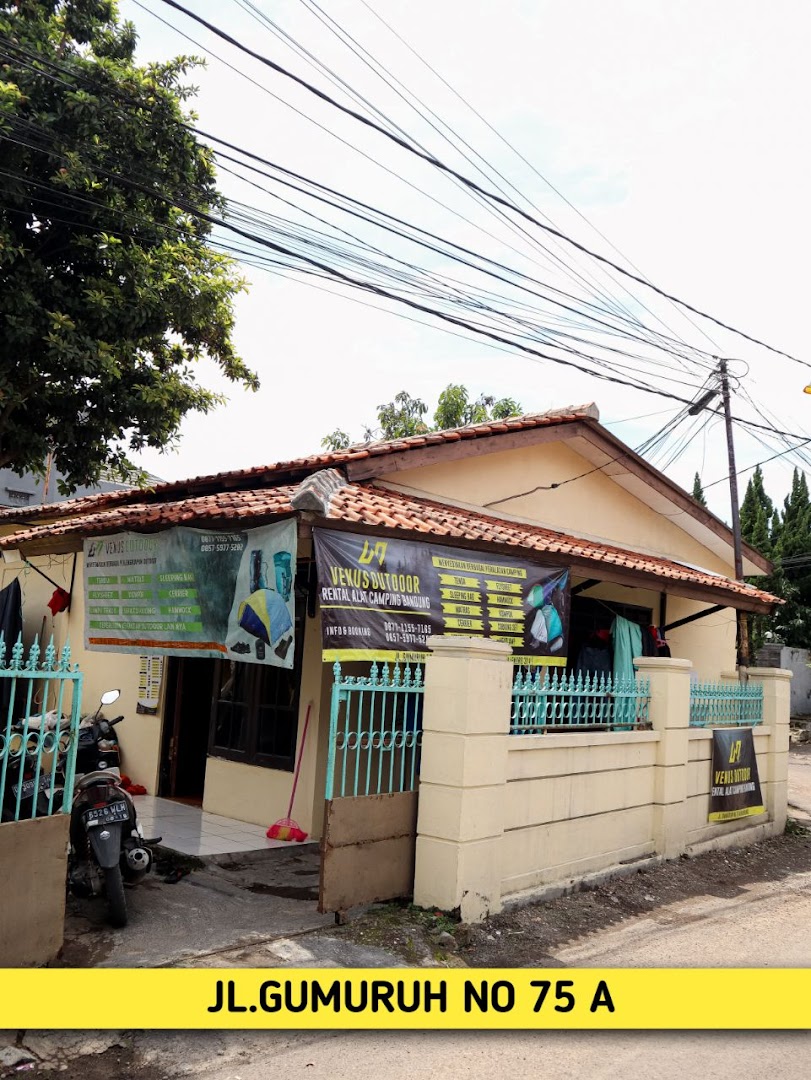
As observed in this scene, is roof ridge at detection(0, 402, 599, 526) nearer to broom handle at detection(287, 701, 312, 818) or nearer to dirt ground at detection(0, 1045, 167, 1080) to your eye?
broom handle at detection(287, 701, 312, 818)

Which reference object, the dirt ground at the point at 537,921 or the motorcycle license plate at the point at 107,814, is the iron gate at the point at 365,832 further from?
the motorcycle license plate at the point at 107,814

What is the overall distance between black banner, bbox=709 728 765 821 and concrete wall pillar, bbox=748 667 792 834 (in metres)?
0.40

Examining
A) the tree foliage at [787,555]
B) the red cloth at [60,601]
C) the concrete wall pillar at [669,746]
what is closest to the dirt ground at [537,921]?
the concrete wall pillar at [669,746]

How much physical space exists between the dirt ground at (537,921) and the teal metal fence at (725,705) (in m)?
1.43

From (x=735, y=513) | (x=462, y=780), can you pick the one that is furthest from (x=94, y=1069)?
(x=735, y=513)

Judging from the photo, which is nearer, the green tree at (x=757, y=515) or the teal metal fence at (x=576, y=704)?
the teal metal fence at (x=576, y=704)

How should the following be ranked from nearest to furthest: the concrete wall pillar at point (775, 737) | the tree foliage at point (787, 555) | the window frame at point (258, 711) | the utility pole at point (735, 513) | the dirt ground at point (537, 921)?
the dirt ground at point (537, 921) < the window frame at point (258, 711) < the concrete wall pillar at point (775, 737) < the utility pole at point (735, 513) < the tree foliage at point (787, 555)

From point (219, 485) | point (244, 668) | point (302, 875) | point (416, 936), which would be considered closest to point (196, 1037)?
point (416, 936)

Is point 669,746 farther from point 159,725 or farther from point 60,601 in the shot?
point 60,601

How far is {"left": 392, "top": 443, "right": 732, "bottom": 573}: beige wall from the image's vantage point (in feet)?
31.7

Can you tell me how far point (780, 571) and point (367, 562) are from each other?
22111mm

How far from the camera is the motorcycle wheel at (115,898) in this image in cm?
530

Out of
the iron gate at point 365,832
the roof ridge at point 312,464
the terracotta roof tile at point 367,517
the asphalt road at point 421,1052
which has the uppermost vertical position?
the roof ridge at point 312,464

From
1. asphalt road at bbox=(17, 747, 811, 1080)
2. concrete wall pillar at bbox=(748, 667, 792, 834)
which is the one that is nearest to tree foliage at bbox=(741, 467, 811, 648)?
concrete wall pillar at bbox=(748, 667, 792, 834)
